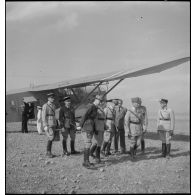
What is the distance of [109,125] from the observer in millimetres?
7570

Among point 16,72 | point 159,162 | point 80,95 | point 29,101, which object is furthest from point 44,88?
point 159,162

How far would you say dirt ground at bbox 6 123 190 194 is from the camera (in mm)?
4750

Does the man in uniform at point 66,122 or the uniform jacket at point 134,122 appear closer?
the uniform jacket at point 134,122

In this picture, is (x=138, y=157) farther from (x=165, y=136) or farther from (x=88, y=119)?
(x=88, y=119)

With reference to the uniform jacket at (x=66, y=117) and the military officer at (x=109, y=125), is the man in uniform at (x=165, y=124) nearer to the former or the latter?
the military officer at (x=109, y=125)

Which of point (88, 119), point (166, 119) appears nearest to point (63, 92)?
point (88, 119)

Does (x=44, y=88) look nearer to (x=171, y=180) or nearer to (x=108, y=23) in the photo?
(x=108, y=23)

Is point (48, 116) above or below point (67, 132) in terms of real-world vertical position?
above

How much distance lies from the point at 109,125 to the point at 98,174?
7.56 feet

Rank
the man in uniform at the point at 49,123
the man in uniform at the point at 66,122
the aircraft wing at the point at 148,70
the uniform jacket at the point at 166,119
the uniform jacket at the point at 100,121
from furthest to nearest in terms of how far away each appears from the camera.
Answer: the man in uniform at the point at 66,122
the aircraft wing at the point at 148,70
the man in uniform at the point at 49,123
the uniform jacket at the point at 166,119
the uniform jacket at the point at 100,121

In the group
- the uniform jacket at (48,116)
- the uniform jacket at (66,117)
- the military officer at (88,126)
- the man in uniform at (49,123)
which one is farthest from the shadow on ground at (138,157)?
the uniform jacket at (48,116)

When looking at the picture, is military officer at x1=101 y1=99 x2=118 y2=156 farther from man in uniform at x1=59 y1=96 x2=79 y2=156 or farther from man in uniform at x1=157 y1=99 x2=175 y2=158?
man in uniform at x1=157 y1=99 x2=175 y2=158

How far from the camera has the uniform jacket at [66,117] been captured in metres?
7.31

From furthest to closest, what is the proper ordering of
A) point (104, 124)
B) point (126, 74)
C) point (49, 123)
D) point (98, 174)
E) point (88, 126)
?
point (126, 74), point (49, 123), point (104, 124), point (88, 126), point (98, 174)
